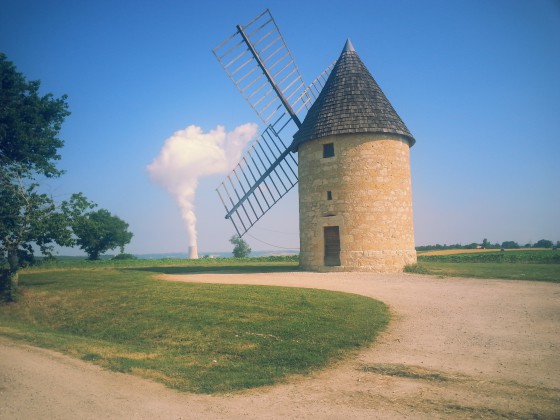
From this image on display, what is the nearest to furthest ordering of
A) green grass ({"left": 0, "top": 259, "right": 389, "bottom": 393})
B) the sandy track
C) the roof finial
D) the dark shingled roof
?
the sandy track, green grass ({"left": 0, "top": 259, "right": 389, "bottom": 393}), the dark shingled roof, the roof finial

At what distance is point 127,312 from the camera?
28.2 ft

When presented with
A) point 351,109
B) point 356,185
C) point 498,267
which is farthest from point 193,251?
point 498,267

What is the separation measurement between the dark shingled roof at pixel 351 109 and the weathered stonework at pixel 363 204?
14.1 inches

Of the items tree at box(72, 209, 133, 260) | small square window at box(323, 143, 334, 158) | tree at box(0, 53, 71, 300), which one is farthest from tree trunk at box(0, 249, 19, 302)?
tree at box(72, 209, 133, 260)

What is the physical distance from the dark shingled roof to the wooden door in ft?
14.2

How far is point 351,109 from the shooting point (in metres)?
15.3

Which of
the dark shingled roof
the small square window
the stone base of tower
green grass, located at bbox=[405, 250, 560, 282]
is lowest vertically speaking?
green grass, located at bbox=[405, 250, 560, 282]

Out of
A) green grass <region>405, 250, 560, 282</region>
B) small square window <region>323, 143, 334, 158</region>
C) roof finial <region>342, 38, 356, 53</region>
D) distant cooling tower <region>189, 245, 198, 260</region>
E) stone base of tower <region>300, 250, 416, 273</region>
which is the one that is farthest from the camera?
distant cooling tower <region>189, 245, 198, 260</region>

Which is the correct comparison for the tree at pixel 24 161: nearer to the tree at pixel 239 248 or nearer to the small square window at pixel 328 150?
the small square window at pixel 328 150

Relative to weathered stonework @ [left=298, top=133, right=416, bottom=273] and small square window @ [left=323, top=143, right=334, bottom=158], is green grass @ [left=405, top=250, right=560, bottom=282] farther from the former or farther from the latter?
small square window @ [left=323, top=143, right=334, bottom=158]

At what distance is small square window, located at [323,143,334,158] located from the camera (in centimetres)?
1547

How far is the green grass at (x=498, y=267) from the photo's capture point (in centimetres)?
1271

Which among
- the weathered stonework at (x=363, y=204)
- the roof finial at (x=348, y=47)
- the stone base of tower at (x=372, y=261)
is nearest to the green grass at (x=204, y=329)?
the stone base of tower at (x=372, y=261)

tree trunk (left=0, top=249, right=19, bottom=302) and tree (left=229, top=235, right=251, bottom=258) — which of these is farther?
tree (left=229, top=235, right=251, bottom=258)
